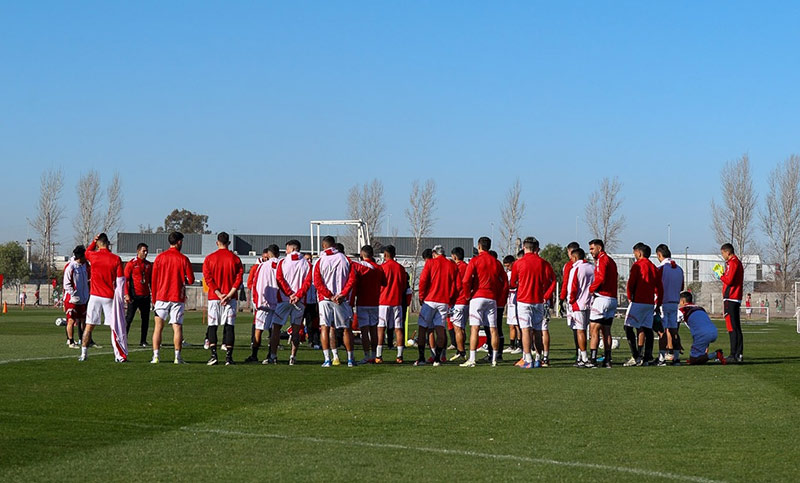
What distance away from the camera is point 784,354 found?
22.4 meters

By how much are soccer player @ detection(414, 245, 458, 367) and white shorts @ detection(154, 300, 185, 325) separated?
13.8ft

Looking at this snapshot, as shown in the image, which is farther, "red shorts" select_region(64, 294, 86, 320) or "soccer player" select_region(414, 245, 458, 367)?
"red shorts" select_region(64, 294, 86, 320)

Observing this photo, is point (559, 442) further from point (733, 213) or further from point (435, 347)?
point (733, 213)

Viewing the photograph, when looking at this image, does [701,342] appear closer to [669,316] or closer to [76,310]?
[669,316]

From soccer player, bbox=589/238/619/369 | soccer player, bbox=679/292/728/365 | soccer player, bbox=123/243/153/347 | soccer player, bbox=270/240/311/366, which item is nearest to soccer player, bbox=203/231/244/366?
soccer player, bbox=270/240/311/366

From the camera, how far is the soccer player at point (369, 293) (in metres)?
19.3

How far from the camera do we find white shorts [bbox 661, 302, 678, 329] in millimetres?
19297

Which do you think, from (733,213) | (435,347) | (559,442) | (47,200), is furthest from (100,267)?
(47,200)

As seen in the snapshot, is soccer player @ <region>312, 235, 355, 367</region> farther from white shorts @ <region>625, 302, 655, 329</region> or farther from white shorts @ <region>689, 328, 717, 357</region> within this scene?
white shorts @ <region>689, 328, 717, 357</region>

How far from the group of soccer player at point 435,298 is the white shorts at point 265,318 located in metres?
0.03

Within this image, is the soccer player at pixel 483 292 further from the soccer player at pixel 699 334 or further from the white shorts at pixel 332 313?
the soccer player at pixel 699 334

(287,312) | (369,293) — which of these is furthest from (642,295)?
(287,312)

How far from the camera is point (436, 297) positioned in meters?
18.5

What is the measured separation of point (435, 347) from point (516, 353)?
187 inches
